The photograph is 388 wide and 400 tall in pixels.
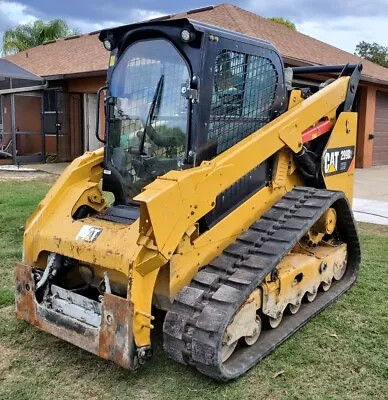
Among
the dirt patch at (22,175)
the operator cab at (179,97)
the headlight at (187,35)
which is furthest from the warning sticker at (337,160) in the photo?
the dirt patch at (22,175)

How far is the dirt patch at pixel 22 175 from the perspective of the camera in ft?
44.0

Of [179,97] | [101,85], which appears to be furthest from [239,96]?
[101,85]

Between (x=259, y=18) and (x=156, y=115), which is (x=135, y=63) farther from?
(x=259, y=18)

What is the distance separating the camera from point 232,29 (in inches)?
569

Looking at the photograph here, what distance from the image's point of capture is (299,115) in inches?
169

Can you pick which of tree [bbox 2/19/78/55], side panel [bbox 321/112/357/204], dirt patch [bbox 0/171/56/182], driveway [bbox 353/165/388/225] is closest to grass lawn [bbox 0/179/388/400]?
side panel [bbox 321/112/357/204]

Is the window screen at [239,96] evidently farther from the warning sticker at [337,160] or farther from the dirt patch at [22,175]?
the dirt patch at [22,175]

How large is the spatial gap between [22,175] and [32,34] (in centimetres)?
1991

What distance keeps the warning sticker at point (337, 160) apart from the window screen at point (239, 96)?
2.53 ft

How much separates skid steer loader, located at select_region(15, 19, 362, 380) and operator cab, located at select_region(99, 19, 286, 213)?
0.4 inches

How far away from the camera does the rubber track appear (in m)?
3.20

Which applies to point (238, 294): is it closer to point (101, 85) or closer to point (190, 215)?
point (190, 215)

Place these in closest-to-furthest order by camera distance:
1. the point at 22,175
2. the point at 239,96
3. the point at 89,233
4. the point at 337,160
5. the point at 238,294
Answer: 1. the point at 238,294
2. the point at 89,233
3. the point at 239,96
4. the point at 337,160
5. the point at 22,175

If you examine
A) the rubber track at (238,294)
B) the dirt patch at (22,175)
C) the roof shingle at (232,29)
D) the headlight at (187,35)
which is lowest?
the dirt patch at (22,175)
